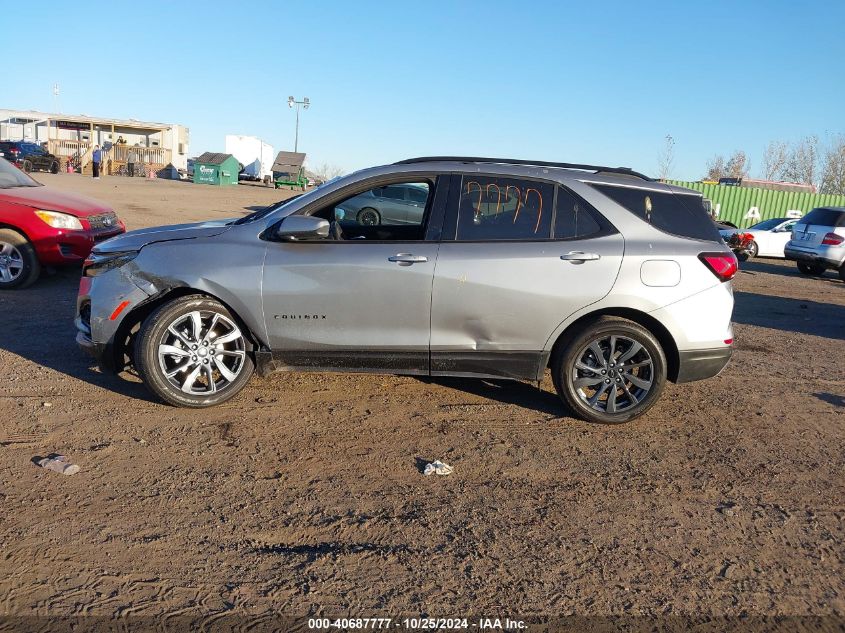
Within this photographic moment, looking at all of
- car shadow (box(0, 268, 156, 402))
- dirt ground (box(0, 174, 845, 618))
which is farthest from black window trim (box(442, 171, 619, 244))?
car shadow (box(0, 268, 156, 402))

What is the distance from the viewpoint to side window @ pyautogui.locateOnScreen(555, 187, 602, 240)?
4914 millimetres

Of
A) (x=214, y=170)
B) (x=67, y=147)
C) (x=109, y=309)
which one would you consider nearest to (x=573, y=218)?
(x=109, y=309)

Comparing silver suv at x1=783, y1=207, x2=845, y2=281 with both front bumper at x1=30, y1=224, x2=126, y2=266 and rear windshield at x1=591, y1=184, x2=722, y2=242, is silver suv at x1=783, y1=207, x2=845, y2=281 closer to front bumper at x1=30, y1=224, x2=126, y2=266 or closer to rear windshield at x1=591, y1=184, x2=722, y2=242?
rear windshield at x1=591, y1=184, x2=722, y2=242

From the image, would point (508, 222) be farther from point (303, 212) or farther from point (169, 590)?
point (169, 590)

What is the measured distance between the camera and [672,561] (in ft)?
11.0

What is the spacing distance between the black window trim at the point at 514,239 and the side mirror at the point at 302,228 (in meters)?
0.84

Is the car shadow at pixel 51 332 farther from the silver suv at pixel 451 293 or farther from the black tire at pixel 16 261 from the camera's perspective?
the silver suv at pixel 451 293

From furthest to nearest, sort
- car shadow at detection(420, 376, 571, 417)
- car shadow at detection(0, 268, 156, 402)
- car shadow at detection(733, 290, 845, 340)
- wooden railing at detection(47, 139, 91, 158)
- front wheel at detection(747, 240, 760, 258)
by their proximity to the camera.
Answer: wooden railing at detection(47, 139, 91, 158), front wheel at detection(747, 240, 760, 258), car shadow at detection(733, 290, 845, 340), car shadow at detection(0, 268, 156, 402), car shadow at detection(420, 376, 571, 417)

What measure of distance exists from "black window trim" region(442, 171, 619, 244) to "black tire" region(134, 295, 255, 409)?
1.63 meters

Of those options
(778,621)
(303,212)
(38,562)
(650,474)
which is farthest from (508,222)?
(38,562)

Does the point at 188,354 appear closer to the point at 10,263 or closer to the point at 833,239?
the point at 10,263

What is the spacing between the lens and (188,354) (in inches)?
191

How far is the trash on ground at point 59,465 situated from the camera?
3.95 metres

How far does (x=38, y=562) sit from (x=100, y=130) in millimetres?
57345
